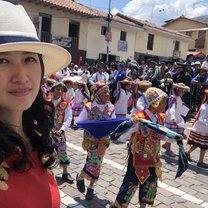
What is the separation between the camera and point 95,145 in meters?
4.34

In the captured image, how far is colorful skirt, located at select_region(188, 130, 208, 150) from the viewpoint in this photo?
597cm

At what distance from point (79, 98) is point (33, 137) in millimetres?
7254

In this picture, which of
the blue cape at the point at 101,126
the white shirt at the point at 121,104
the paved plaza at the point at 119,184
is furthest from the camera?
the white shirt at the point at 121,104

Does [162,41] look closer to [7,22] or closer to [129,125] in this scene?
[129,125]

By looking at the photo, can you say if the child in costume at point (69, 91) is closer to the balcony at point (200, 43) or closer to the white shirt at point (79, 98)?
the white shirt at point (79, 98)

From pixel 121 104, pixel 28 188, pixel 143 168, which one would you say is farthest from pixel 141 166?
pixel 121 104

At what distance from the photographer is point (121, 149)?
22.1ft

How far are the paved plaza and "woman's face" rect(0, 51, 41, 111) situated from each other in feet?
9.78

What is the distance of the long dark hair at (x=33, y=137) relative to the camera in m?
1.33

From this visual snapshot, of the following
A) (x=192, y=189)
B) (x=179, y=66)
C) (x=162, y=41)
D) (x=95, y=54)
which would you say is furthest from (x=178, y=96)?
(x=162, y=41)

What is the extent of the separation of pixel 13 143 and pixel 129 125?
2.38m

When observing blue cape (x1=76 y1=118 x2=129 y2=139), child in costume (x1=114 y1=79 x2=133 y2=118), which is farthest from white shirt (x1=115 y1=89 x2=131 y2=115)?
blue cape (x1=76 y1=118 x2=129 y2=139)

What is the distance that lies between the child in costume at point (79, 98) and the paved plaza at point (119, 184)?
2.41 m

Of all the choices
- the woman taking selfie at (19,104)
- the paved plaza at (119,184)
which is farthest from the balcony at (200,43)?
the woman taking selfie at (19,104)
